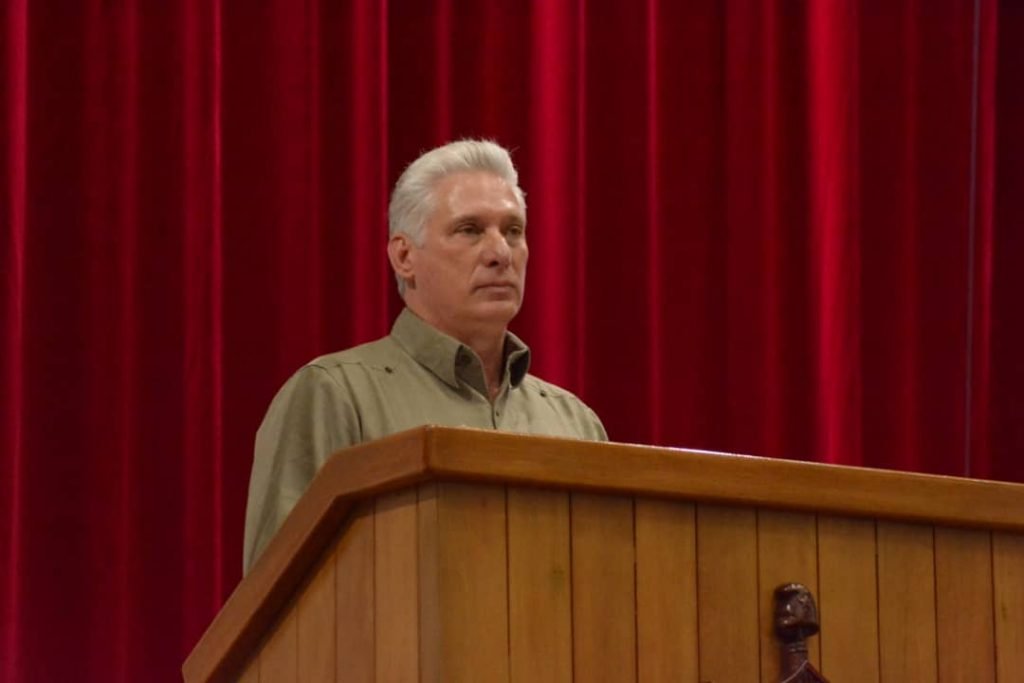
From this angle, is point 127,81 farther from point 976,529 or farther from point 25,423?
point 976,529

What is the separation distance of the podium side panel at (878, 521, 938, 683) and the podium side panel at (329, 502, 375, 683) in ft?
1.50

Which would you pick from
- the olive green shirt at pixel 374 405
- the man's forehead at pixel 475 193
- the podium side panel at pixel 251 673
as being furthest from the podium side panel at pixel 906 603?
the man's forehead at pixel 475 193

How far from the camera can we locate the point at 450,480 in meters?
1.35

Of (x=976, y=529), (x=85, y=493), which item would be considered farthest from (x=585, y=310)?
(x=976, y=529)

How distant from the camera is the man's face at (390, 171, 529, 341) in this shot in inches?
91.3

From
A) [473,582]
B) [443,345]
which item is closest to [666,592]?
[473,582]

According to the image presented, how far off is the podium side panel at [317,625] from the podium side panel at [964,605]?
547mm

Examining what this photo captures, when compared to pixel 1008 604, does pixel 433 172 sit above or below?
above

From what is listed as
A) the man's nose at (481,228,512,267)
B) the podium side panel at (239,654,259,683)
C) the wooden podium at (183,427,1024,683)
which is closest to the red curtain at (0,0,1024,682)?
the man's nose at (481,228,512,267)

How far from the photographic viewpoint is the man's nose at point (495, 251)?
2324 mm

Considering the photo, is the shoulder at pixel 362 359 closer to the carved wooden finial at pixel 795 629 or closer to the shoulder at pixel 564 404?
the shoulder at pixel 564 404

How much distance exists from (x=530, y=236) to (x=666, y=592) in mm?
1933

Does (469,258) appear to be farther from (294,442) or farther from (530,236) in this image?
(530,236)

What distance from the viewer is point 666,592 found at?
1439 millimetres
